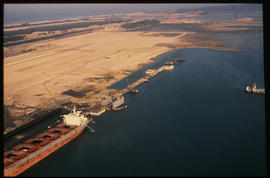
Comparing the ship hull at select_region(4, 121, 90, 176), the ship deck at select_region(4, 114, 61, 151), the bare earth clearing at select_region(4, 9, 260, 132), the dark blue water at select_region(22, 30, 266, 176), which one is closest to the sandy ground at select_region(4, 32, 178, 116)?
the bare earth clearing at select_region(4, 9, 260, 132)

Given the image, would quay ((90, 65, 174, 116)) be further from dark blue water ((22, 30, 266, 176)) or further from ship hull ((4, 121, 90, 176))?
ship hull ((4, 121, 90, 176))

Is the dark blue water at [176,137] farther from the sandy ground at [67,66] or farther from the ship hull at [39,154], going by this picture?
the sandy ground at [67,66]

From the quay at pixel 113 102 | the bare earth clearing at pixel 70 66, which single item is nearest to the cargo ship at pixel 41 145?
the quay at pixel 113 102

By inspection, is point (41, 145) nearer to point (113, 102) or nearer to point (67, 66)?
point (113, 102)

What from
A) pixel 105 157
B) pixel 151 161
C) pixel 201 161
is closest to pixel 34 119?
pixel 105 157

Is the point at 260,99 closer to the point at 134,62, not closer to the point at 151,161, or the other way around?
the point at 151,161

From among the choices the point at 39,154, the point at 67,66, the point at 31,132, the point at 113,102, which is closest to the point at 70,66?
the point at 67,66
